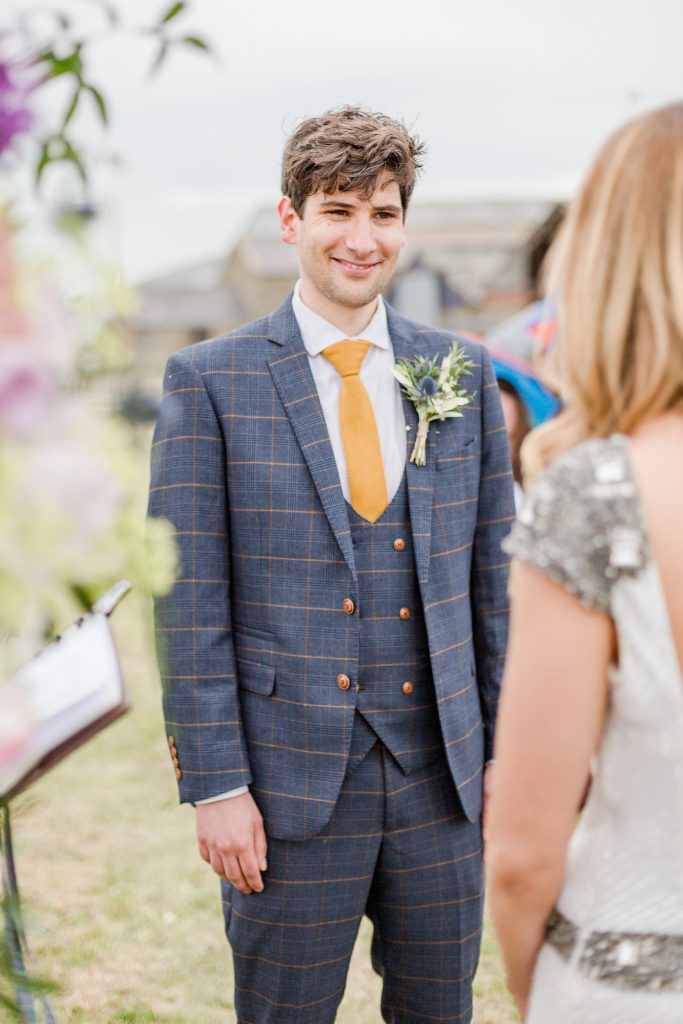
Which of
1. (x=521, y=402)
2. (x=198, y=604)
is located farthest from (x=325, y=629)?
(x=521, y=402)

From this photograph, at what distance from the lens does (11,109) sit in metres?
0.88

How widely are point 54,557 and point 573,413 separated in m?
0.64

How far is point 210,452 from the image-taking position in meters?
2.11

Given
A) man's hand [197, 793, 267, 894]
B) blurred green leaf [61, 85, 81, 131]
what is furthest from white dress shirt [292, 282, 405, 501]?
blurred green leaf [61, 85, 81, 131]

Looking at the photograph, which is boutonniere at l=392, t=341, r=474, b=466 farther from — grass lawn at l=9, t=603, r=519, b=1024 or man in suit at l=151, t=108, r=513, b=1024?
grass lawn at l=9, t=603, r=519, b=1024

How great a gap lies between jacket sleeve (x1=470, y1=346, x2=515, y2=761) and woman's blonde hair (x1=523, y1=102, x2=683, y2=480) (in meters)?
1.10

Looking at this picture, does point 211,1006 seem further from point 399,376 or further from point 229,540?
point 399,376

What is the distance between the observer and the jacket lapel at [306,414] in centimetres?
207

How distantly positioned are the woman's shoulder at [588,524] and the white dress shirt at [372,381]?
1.04 m

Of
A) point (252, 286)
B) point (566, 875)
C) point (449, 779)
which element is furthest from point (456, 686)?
point (252, 286)

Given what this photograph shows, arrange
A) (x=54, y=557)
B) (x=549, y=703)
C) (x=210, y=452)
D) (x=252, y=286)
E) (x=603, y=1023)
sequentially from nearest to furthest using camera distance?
(x=54, y=557) < (x=549, y=703) < (x=603, y=1023) < (x=210, y=452) < (x=252, y=286)

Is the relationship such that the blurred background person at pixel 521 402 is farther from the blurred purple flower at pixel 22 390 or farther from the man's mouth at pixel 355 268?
the blurred purple flower at pixel 22 390

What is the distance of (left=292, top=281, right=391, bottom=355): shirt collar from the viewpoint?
7.33 ft

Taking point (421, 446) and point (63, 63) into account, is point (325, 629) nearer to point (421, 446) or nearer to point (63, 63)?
point (421, 446)
